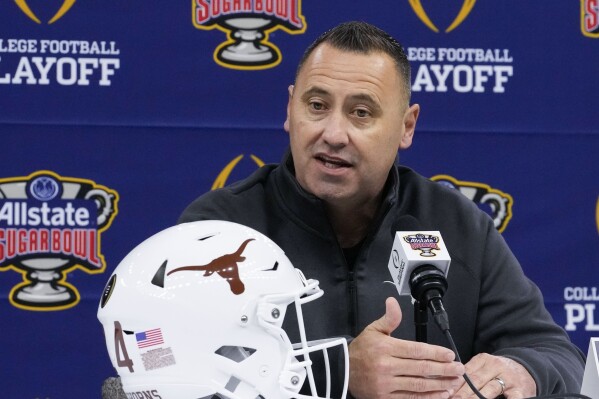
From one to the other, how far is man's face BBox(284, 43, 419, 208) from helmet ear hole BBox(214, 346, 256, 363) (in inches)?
18.5

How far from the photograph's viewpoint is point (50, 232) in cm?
251

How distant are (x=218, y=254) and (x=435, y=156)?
1436 millimetres

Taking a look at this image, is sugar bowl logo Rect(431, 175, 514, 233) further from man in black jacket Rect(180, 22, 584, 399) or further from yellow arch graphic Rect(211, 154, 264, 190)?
man in black jacket Rect(180, 22, 584, 399)

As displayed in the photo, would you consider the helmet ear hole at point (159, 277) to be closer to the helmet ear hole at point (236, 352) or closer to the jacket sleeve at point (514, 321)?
the helmet ear hole at point (236, 352)

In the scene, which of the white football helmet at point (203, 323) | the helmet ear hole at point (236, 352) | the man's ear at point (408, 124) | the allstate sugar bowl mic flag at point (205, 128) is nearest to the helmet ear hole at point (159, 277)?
the white football helmet at point (203, 323)

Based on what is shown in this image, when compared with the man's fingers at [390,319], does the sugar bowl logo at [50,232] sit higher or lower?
higher

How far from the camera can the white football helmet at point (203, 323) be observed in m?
1.21

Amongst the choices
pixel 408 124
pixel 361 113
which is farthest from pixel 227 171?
pixel 361 113

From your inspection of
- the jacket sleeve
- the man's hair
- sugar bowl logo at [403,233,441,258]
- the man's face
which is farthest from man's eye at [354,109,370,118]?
sugar bowl logo at [403,233,441,258]

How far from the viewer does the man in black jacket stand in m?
1.65

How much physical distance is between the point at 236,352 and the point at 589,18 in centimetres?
176

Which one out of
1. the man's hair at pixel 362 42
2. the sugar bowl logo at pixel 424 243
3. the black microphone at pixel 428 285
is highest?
the man's hair at pixel 362 42

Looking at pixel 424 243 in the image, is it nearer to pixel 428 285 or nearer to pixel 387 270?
pixel 428 285

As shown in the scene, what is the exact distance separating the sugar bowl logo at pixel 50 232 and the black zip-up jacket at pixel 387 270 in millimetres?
847
